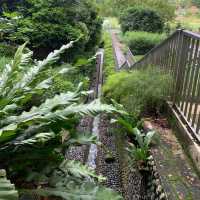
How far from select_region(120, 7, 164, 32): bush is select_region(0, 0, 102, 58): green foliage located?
1007cm

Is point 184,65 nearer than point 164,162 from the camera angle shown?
No

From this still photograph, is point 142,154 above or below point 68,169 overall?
below

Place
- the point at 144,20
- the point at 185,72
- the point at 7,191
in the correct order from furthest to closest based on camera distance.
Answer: the point at 144,20
the point at 185,72
the point at 7,191

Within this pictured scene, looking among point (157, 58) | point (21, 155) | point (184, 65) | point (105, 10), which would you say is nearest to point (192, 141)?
point (184, 65)

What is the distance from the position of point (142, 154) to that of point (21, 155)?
1603mm

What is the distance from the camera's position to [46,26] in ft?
29.3

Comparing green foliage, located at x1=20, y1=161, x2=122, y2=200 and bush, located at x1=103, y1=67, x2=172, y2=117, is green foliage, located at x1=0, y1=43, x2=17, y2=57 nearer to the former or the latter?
bush, located at x1=103, y1=67, x2=172, y2=117

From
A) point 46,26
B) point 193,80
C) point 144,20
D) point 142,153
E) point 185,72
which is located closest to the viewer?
point 142,153

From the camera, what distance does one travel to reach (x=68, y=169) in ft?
8.23

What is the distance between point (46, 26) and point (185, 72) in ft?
18.4

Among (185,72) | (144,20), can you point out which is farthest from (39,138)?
(144,20)

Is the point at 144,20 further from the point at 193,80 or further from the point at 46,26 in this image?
the point at 193,80

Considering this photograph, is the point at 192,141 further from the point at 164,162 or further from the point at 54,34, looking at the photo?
the point at 54,34

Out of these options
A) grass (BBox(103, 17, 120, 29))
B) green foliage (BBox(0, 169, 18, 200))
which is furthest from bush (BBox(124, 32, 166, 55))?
grass (BBox(103, 17, 120, 29))
